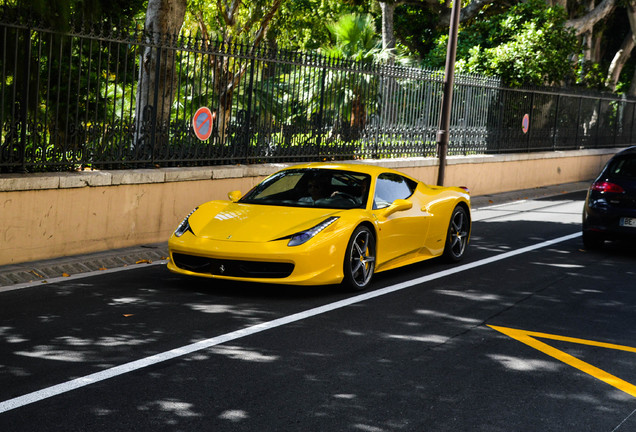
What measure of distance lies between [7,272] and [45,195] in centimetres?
119

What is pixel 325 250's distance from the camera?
8.17 m

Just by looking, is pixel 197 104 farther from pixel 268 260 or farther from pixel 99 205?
pixel 268 260

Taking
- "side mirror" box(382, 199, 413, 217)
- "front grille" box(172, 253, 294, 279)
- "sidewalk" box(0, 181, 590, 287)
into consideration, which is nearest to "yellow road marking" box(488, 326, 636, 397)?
"front grille" box(172, 253, 294, 279)

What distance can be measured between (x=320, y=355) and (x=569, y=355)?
191cm

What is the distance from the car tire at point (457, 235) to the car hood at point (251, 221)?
2.34 m

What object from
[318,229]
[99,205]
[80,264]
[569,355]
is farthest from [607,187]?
[80,264]

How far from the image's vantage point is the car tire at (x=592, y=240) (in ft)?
40.3

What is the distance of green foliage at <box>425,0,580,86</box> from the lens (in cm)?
2405

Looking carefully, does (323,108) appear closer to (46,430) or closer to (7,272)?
(7,272)

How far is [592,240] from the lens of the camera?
12.5m

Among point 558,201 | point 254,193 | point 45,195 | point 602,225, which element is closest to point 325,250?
point 254,193

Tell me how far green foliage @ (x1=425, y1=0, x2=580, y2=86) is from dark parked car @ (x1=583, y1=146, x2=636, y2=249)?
11878mm

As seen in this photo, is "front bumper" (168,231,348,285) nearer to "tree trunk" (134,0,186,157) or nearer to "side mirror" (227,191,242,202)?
"side mirror" (227,191,242,202)

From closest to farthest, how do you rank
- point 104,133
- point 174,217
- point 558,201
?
point 104,133 < point 174,217 < point 558,201
